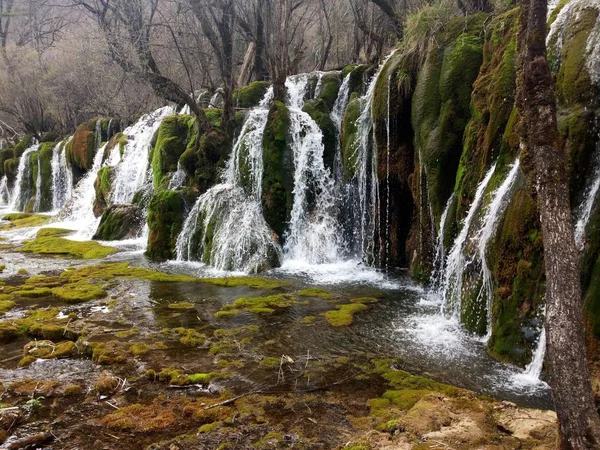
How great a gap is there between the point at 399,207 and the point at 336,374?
6.41 m

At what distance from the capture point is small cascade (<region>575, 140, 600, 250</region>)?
4.89m

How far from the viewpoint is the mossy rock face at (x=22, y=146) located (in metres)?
33.4

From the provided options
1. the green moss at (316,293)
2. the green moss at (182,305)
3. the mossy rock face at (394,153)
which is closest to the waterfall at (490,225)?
the green moss at (316,293)

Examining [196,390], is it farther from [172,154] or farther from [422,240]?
[172,154]

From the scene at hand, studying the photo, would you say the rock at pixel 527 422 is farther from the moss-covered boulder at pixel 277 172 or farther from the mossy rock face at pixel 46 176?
the mossy rock face at pixel 46 176

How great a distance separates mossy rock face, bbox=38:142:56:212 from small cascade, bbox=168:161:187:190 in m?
15.3

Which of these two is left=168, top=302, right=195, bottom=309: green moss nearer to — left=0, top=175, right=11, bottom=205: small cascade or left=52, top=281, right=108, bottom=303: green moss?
left=52, top=281, right=108, bottom=303: green moss

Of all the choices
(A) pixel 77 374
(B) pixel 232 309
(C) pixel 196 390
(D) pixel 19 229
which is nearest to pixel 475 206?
(B) pixel 232 309

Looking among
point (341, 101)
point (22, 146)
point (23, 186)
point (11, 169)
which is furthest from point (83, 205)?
point (22, 146)

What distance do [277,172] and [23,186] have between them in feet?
78.2

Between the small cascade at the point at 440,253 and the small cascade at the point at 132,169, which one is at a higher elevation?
the small cascade at the point at 132,169

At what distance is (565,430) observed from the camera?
116 inches

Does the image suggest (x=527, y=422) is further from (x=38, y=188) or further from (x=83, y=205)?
(x=38, y=188)

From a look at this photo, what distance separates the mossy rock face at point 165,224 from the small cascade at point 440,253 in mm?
7748
